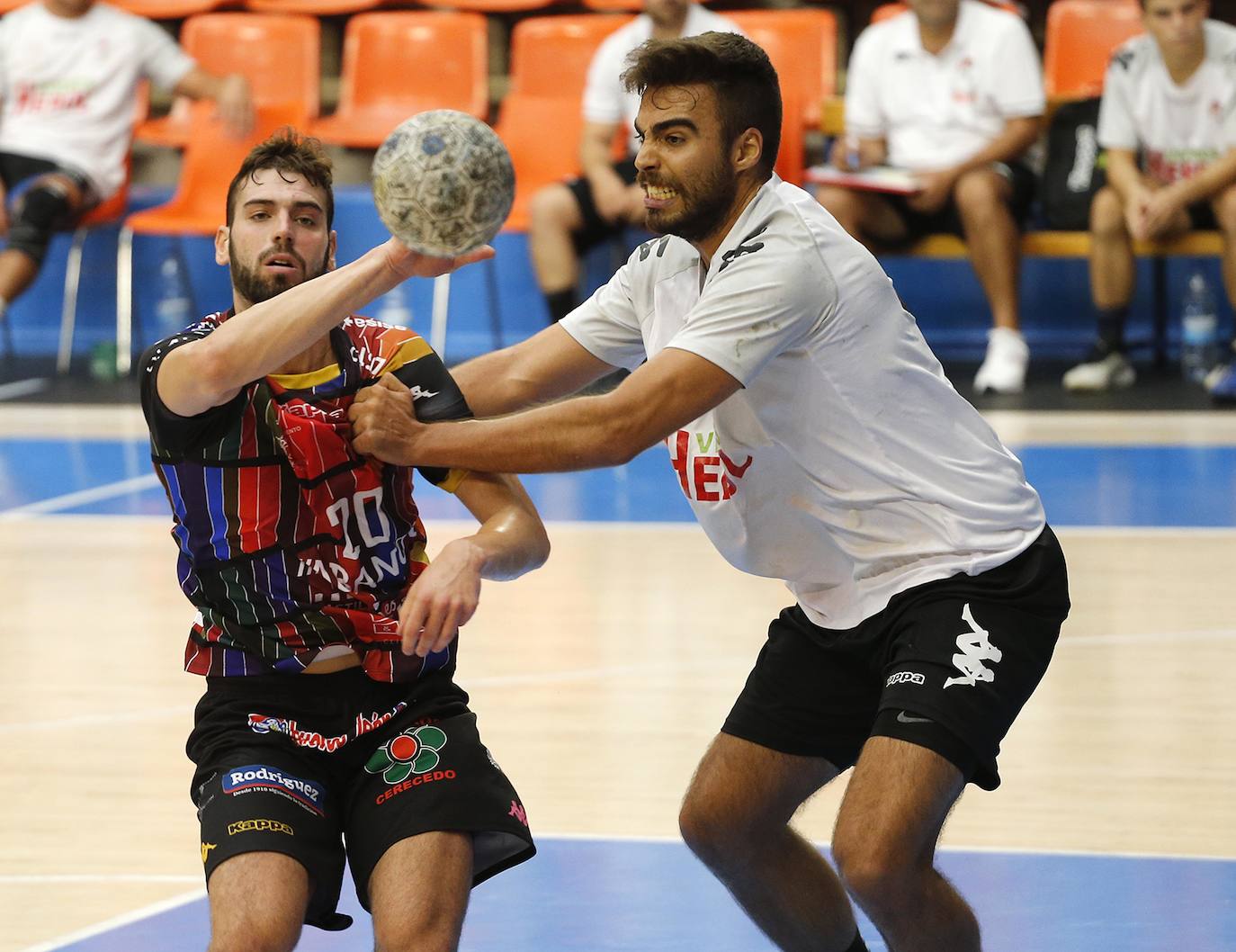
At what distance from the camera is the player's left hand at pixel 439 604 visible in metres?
3.20

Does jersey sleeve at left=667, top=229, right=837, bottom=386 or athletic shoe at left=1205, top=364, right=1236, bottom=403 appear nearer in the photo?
jersey sleeve at left=667, top=229, right=837, bottom=386

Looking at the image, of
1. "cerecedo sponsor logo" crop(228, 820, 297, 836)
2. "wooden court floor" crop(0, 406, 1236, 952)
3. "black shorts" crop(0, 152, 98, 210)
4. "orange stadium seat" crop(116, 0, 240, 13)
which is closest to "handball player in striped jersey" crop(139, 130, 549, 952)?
"cerecedo sponsor logo" crop(228, 820, 297, 836)

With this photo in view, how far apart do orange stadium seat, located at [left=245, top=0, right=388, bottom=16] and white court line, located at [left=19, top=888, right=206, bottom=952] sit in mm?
8432

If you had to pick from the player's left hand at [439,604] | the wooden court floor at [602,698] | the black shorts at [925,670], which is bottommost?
the wooden court floor at [602,698]

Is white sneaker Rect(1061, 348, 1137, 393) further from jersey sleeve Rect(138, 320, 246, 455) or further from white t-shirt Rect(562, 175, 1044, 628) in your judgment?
jersey sleeve Rect(138, 320, 246, 455)

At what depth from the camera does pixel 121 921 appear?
420 centimetres

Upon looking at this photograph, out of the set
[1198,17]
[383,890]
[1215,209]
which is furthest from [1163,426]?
[383,890]

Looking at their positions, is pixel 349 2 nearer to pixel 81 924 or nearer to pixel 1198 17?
pixel 1198 17

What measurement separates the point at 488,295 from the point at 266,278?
7.86 metres

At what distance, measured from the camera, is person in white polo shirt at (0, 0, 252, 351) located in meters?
11.0

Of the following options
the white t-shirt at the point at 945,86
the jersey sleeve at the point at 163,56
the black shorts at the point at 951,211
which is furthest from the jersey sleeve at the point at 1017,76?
the jersey sleeve at the point at 163,56

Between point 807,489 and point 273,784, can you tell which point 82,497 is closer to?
point 273,784

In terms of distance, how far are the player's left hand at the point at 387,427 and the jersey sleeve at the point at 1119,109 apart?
22.7 ft

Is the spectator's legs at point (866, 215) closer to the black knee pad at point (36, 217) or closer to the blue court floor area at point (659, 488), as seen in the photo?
the blue court floor area at point (659, 488)
